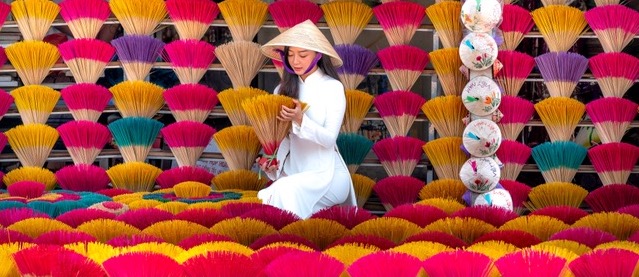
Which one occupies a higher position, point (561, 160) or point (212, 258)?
point (212, 258)

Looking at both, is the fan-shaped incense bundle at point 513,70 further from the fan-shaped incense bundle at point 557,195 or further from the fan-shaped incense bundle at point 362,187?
the fan-shaped incense bundle at point 362,187

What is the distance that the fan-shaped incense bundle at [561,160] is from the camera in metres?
3.75

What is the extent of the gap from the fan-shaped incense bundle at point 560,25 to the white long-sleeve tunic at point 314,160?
92 centimetres

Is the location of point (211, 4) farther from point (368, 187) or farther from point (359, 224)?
point (359, 224)

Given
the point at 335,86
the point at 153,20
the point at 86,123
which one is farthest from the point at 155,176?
the point at 335,86

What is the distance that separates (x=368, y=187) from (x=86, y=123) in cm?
118

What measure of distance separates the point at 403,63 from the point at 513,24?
0.46 metres

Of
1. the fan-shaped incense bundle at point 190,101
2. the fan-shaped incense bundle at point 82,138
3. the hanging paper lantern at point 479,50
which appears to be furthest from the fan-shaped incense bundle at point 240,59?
the hanging paper lantern at point 479,50

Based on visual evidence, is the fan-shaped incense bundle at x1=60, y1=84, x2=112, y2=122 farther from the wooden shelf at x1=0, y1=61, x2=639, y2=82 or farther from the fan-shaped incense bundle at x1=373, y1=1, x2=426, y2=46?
the fan-shaped incense bundle at x1=373, y1=1, x2=426, y2=46

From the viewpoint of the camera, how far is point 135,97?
13.0ft

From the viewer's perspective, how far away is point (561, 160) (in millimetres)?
3746

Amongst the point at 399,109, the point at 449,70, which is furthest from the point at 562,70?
the point at 399,109

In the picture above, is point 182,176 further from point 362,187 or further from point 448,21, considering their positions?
point 448,21

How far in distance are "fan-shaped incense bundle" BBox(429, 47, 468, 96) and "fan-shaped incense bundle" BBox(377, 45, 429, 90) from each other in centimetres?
9
